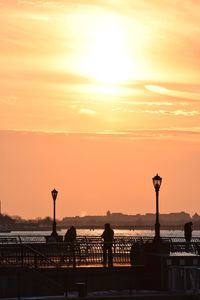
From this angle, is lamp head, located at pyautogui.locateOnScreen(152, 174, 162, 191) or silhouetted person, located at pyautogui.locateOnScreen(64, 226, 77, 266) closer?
silhouetted person, located at pyautogui.locateOnScreen(64, 226, 77, 266)

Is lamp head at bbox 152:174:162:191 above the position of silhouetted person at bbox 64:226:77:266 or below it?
above

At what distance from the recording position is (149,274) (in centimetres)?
4525

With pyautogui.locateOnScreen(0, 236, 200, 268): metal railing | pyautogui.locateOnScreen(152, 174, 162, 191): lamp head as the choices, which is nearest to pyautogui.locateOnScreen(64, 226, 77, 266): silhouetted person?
pyautogui.locateOnScreen(0, 236, 200, 268): metal railing

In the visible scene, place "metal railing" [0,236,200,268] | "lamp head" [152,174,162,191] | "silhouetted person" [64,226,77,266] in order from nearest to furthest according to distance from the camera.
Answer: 1. "metal railing" [0,236,200,268]
2. "silhouetted person" [64,226,77,266]
3. "lamp head" [152,174,162,191]

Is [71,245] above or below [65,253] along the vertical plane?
above

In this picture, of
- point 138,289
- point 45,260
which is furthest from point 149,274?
point 45,260

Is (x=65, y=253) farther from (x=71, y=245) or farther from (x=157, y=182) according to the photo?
(x=157, y=182)

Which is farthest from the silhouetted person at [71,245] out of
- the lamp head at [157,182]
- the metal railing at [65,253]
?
the lamp head at [157,182]

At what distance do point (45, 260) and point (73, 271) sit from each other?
176cm

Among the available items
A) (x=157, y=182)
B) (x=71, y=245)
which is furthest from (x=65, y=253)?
(x=157, y=182)

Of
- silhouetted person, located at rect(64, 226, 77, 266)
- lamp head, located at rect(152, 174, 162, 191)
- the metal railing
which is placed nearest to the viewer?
the metal railing

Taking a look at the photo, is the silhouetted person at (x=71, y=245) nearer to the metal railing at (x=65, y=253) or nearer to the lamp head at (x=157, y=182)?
the metal railing at (x=65, y=253)

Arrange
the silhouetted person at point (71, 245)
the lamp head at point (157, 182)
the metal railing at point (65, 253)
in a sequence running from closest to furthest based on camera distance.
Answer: the metal railing at point (65, 253)
the silhouetted person at point (71, 245)
the lamp head at point (157, 182)

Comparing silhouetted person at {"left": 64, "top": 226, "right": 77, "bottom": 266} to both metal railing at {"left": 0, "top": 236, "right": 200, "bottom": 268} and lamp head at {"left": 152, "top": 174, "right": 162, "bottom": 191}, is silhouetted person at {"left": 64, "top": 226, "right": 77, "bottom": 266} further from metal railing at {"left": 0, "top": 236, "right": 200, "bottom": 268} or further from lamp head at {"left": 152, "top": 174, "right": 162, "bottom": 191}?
lamp head at {"left": 152, "top": 174, "right": 162, "bottom": 191}
